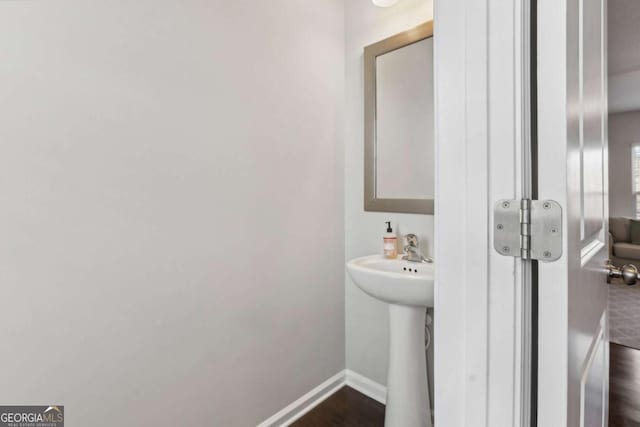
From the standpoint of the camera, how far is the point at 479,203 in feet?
1.82

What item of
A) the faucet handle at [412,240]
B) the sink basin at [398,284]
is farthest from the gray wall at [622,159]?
the sink basin at [398,284]

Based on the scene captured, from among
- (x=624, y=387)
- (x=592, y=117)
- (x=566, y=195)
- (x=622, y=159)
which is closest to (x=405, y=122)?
(x=592, y=117)

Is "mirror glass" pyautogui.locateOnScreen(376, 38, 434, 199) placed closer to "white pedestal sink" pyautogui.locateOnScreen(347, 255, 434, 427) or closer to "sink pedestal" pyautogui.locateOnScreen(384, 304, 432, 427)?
"white pedestal sink" pyautogui.locateOnScreen(347, 255, 434, 427)

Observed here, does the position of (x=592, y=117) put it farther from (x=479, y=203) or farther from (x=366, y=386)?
(x=366, y=386)

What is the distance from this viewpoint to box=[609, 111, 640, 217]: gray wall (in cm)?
500

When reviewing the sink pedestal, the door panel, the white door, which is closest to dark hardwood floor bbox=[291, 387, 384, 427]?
the sink pedestal

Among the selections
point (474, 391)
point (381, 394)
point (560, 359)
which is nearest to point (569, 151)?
point (560, 359)

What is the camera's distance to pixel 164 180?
1167mm

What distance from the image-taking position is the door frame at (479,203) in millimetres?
522

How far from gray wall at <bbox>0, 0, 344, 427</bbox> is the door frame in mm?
964

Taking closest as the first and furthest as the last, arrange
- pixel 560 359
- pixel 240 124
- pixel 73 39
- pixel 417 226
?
pixel 560 359 < pixel 73 39 < pixel 240 124 < pixel 417 226

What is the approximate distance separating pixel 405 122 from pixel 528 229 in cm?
130

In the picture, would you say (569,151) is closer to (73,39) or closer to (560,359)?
(560,359)

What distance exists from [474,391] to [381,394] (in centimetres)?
138
